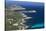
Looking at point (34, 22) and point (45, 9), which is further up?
point (45, 9)

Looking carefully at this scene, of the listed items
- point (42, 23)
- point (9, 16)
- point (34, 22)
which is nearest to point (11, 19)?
point (9, 16)

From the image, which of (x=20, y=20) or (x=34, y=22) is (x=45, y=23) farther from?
(x=20, y=20)

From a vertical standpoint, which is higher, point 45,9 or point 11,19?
point 45,9

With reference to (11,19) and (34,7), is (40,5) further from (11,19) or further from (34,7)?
(11,19)

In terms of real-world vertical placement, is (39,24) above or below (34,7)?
below

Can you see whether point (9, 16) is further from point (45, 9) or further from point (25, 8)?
point (45, 9)
